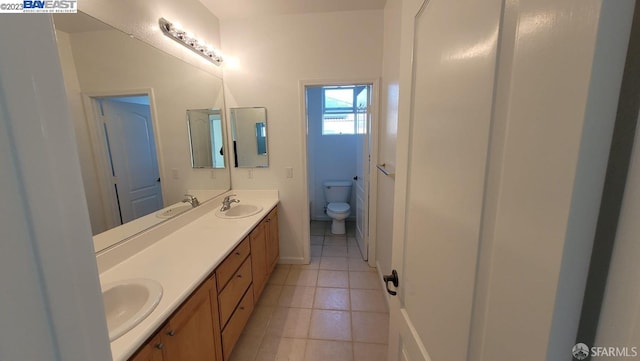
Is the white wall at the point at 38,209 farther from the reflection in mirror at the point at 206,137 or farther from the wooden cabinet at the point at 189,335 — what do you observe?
the reflection in mirror at the point at 206,137

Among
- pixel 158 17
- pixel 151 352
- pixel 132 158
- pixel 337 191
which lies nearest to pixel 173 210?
pixel 132 158

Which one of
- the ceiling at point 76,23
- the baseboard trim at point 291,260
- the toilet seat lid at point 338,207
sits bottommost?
the baseboard trim at point 291,260

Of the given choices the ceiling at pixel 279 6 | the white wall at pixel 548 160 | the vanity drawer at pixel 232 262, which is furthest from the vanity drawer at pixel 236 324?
the ceiling at pixel 279 6

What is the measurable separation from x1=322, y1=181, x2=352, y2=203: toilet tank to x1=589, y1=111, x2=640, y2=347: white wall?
11.6ft

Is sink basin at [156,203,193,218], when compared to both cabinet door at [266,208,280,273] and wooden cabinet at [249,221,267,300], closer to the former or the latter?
wooden cabinet at [249,221,267,300]

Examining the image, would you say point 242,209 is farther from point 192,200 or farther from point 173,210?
point 173,210

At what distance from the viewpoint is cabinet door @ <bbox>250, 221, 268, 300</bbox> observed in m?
1.93

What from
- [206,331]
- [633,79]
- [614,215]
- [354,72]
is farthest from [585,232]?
[354,72]

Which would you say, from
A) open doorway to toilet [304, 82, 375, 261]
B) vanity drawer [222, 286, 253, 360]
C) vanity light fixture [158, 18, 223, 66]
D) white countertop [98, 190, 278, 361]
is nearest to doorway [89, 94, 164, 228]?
white countertop [98, 190, 278, 361]

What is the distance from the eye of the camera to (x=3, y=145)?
11.2 inches

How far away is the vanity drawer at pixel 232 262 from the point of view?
4.49 ft

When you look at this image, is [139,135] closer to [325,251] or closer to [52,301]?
[52,301]

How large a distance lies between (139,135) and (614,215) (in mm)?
1983

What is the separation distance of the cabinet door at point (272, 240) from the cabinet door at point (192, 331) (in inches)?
42.3
